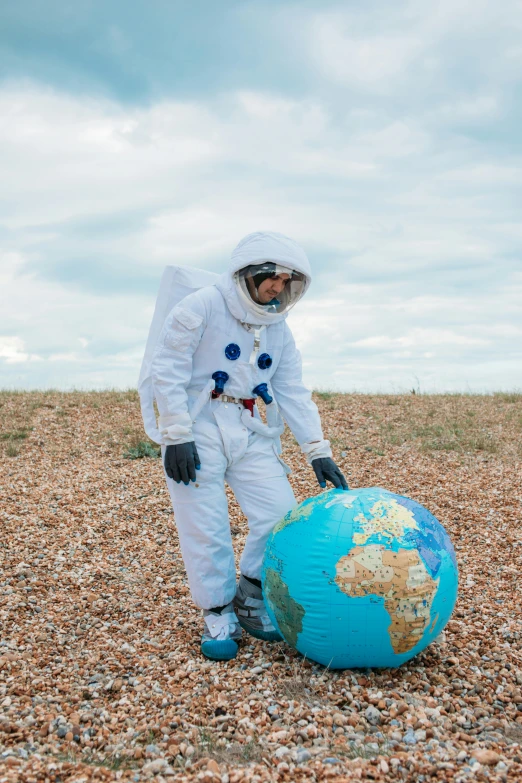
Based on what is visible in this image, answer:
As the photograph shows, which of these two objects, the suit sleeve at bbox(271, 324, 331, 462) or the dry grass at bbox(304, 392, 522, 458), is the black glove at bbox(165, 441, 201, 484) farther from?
the dry grass at bbox(304, 392, 522, 458)

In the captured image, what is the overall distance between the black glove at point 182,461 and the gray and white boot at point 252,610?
2.99 feet

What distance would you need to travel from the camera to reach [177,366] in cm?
431

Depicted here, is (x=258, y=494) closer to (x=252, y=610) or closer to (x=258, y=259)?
(x=252, y=610)

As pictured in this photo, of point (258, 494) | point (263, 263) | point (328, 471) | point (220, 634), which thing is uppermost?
point (263, 263)

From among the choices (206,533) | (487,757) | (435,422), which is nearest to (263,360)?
(206,533)

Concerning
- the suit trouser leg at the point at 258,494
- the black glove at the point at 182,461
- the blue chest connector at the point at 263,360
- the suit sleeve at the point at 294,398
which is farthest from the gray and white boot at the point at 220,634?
the blue chest connector at the point at 263,360

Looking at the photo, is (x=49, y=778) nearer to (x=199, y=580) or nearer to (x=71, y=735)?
(x=71, y=735)

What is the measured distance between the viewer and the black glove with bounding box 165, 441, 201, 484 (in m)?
4.16

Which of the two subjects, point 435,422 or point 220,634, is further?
point 435,422

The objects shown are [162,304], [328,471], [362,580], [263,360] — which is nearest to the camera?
[362,580]

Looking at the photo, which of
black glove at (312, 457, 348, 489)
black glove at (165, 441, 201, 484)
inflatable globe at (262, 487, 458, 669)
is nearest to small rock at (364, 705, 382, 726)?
inflatable globe at (262, 487, 458, 669)

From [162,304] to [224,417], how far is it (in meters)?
0.94

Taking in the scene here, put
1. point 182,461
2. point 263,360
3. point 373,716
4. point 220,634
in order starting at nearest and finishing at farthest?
point 373,716
point 182,461
point 220,634
point 263,360

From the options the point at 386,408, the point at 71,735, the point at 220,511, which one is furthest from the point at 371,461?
the point at 71,735
